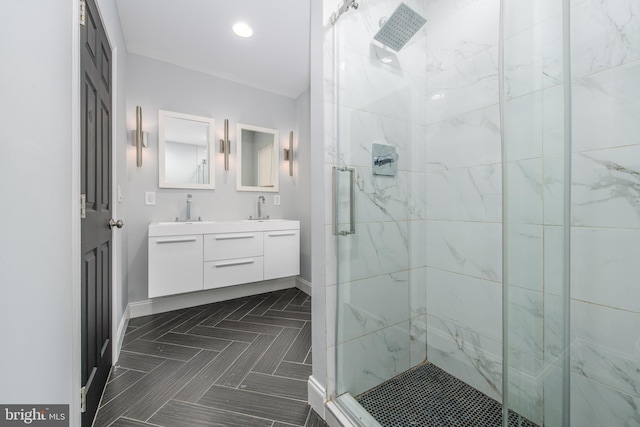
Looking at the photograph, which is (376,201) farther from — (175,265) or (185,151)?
(185,151)

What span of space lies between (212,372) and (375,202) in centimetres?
143

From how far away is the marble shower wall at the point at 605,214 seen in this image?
933 millimetres

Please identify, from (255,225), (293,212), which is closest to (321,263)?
(255,225)

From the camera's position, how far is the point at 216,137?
2.91 metres

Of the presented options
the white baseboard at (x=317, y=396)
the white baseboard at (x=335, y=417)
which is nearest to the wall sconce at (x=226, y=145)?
the white baseboard at (x=317, y=396)

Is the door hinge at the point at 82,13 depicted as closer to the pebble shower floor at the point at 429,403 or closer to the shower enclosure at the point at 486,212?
the shower enclosure at the point at 486,212

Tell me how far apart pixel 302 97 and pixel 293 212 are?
1.48 meters

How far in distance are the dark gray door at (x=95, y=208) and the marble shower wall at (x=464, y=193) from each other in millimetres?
1770

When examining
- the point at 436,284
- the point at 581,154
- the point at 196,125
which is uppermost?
the point at 196,125

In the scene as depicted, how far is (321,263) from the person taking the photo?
1.28 metres

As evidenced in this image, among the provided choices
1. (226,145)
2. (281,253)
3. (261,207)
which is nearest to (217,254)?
(281,253)

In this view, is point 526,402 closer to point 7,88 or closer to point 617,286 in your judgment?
point 617,286

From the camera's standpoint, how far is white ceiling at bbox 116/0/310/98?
198cm

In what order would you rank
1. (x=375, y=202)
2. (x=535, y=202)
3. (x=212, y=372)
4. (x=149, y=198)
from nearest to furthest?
(x=535, y=202) → (x=375, y=202) → (x=212, y=372) → (x=149, y=198)
